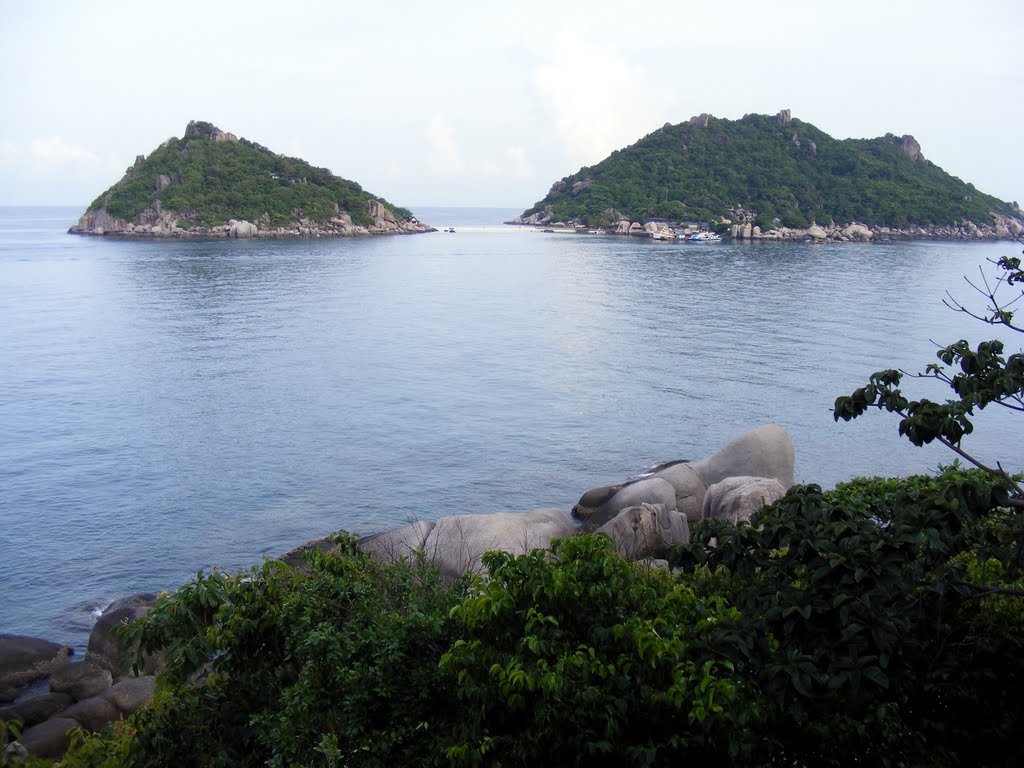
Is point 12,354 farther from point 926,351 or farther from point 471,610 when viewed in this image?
point 926,351

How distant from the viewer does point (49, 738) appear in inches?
447

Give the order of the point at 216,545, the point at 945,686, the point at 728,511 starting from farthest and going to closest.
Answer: the point at 216,545
the point at 728,511
the point at 945,686

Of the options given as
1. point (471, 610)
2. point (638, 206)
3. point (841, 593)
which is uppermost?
point (638, 206)

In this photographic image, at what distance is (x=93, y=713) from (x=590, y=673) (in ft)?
30.8

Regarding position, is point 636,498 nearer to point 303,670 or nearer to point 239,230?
point 303,670

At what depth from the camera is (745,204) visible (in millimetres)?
140875

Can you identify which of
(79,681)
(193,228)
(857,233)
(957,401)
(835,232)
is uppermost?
(835,232)

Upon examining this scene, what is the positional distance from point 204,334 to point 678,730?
1597 inches

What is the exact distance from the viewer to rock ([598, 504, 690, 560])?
1614 centimetres

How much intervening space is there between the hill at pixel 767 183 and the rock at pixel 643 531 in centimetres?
11999

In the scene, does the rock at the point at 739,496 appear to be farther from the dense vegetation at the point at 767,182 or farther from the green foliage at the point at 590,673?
the dense vegetation at the point at 767,182

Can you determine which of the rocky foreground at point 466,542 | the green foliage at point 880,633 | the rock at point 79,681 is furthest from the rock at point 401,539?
the green foliage at point 880,633

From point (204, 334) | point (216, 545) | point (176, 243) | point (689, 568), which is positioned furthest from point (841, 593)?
point (176, 243)

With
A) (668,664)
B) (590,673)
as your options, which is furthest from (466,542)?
(668,664)
